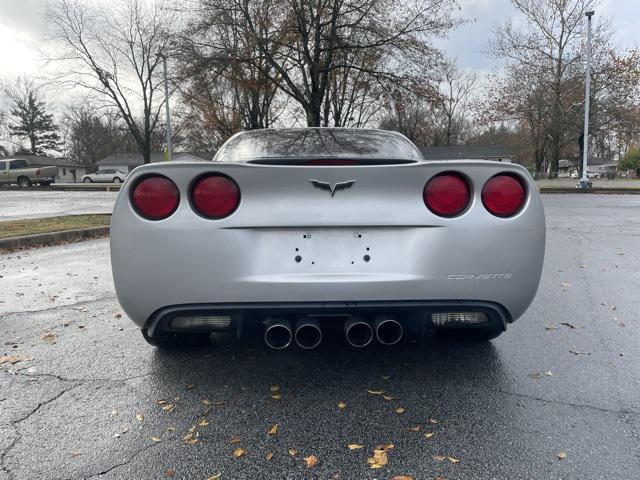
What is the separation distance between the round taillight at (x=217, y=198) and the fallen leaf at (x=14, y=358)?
1804mm

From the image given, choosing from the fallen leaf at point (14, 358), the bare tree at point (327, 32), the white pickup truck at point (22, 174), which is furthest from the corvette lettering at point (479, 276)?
the white pickup truck at point (22, 174)

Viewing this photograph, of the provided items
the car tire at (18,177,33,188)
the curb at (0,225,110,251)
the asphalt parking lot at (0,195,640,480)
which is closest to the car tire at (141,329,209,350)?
the asphalt parking lot at (0,195,640,480)

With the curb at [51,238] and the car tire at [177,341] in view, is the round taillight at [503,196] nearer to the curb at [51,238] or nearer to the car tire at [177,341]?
the car tire at [177,341]

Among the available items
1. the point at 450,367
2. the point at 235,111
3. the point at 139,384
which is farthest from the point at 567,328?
the point at 235,111

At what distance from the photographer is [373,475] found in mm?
1808

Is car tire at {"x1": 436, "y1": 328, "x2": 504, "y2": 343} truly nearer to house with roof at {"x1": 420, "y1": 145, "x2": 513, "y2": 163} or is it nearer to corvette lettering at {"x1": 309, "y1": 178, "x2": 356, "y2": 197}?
corvette lettering at {"x1": 309, "y1": 178, "x2": 356, "y2": 197}

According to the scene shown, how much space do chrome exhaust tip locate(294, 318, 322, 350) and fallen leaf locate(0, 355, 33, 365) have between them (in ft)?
6.42

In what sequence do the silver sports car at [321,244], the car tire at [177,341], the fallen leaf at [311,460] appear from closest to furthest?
the fallen leaf at [311,460]
the silver sports car at [321,244]
the car tire at [177,341]

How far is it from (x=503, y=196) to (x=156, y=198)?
171cm

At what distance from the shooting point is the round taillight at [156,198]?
2.23 metres

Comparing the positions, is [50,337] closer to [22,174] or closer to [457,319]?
[457,319]

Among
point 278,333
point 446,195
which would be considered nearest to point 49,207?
point 278,333

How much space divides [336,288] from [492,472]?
3.23ft

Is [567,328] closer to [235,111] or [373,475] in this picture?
[373,475]
